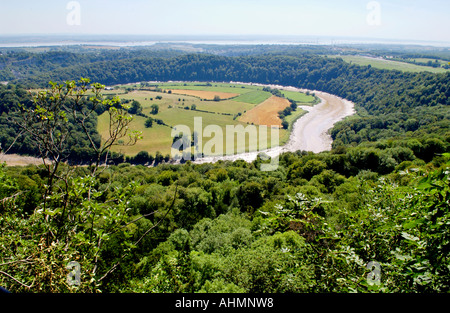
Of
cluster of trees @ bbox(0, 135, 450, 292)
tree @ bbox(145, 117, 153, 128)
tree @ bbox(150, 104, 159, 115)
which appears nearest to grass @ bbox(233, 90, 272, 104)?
tree @ bbox(150, 104, 159, 115)

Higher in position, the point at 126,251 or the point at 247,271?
the point at 126,251

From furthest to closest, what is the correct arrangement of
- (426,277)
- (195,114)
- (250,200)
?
(195,114) < (250,200) < (426,277)

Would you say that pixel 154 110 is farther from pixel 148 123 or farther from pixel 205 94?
pixel 205 94

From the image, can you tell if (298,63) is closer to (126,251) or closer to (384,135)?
(384,135)

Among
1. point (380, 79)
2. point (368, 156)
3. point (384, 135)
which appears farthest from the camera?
point (380, 79)

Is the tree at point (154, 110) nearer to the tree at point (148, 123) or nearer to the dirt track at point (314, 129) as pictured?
the tree at point (148, 123)

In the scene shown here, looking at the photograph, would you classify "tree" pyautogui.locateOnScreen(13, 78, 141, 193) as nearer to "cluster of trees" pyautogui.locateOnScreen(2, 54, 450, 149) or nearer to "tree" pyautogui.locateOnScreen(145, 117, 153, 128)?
"cluster of trees" pyautogui.locateOnScreen(2, 54, 450, 149)

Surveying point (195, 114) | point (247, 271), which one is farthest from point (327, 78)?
point (247, 271)

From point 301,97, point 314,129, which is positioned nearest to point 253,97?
point 301,97

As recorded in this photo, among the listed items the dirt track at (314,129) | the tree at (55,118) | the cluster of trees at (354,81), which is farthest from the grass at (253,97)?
the tree at (55,118)
